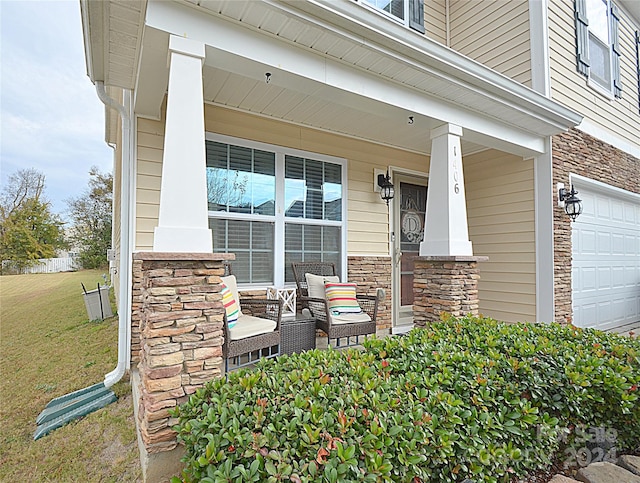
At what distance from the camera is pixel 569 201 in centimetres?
456

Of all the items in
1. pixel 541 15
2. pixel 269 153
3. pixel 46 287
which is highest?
pixel 541 15

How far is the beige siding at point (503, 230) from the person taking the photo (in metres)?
4.74

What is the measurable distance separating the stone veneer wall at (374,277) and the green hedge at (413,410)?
96.4 inches

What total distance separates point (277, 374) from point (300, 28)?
7.65 feet

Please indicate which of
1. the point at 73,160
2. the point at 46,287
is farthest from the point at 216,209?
the point at 73,160

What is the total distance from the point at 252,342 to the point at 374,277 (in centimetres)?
251

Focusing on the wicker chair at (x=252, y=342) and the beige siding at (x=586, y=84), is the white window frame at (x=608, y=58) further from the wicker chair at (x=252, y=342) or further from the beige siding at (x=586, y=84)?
the wicker chair at (x=252, y=342)

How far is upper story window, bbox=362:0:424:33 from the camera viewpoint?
190 inches

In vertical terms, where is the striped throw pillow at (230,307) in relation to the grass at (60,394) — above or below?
above

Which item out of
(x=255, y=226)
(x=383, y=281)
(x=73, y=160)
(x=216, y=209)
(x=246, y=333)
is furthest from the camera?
(x=73, y=160)

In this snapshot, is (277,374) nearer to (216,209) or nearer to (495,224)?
(216,209)

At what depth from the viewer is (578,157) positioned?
16.5 feet

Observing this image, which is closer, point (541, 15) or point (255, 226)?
point (255, 226)

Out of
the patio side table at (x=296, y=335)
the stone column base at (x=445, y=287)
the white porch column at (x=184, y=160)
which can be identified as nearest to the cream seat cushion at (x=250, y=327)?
the patio side table at (x=296, y=335)
